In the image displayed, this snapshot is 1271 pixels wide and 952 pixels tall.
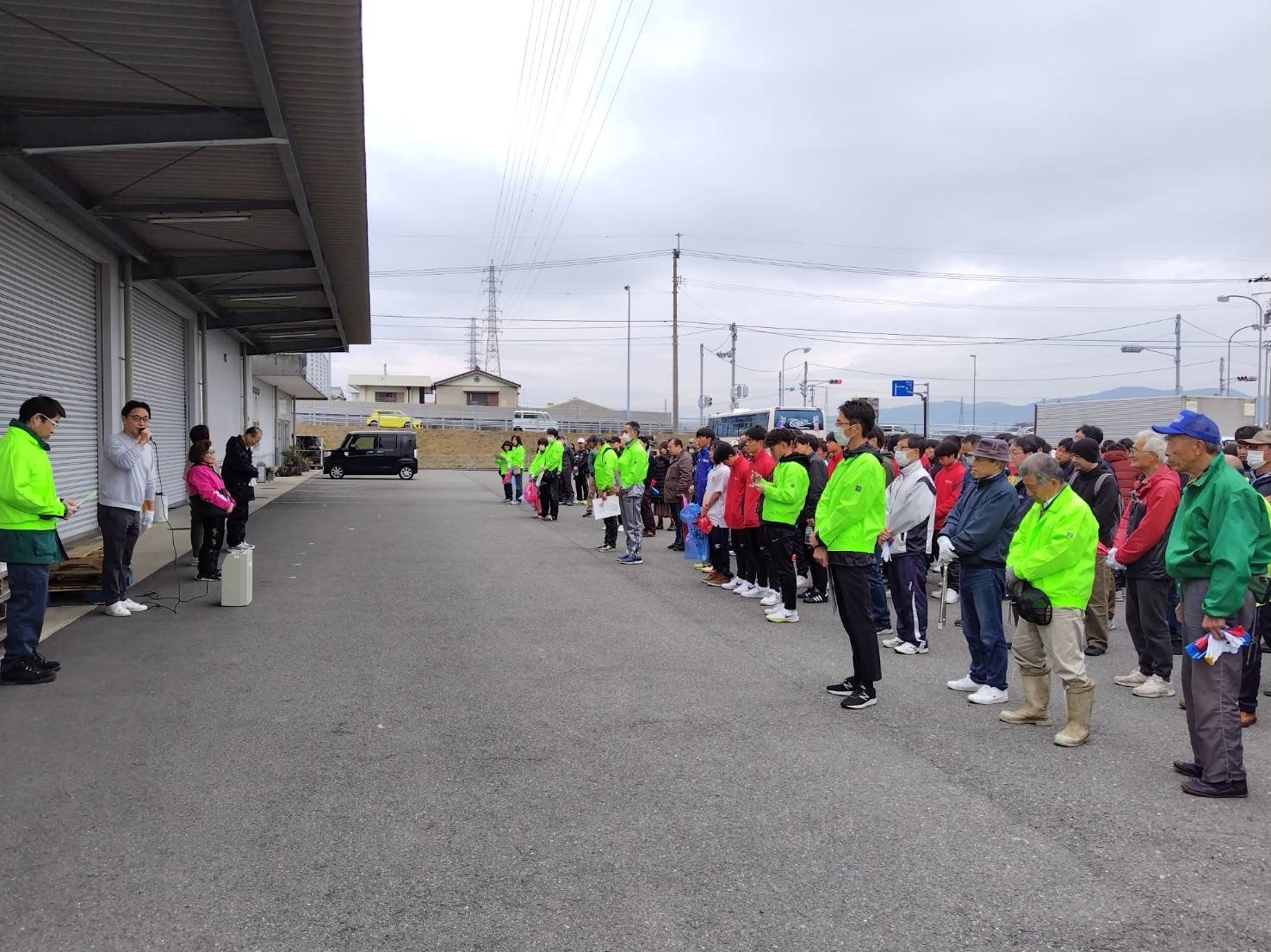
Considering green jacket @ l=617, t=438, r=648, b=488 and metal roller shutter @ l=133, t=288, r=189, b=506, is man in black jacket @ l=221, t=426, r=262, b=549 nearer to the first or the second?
metal roller shutter @ l=133, t=288, r=189, b=506

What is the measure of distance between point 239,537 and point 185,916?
33.9 ft

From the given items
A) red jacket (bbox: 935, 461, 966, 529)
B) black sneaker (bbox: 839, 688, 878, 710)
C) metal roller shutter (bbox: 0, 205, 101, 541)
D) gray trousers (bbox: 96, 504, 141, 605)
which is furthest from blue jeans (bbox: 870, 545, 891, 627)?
metal roller shutter (bbox: 0, 205, 101, 541)

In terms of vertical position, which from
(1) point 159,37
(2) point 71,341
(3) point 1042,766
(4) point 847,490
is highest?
(1) point 159,37

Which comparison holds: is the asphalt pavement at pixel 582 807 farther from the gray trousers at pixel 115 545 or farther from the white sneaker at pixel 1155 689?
the gray trousers at pixel 115 545

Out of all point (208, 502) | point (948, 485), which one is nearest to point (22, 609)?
point (208, 502)

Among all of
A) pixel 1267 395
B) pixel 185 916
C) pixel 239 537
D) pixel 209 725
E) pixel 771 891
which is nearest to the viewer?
pixel 185 916

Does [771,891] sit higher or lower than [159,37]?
lower

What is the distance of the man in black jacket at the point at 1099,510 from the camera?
8008 millimetres

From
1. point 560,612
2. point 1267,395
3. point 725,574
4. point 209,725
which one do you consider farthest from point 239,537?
point 1267,395

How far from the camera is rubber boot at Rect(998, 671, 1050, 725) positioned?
18.7ft

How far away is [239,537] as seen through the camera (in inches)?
506

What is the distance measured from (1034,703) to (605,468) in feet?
29.7

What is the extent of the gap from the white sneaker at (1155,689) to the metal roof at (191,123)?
7.82 metres

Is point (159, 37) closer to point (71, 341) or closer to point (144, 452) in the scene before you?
point (144, 452)
